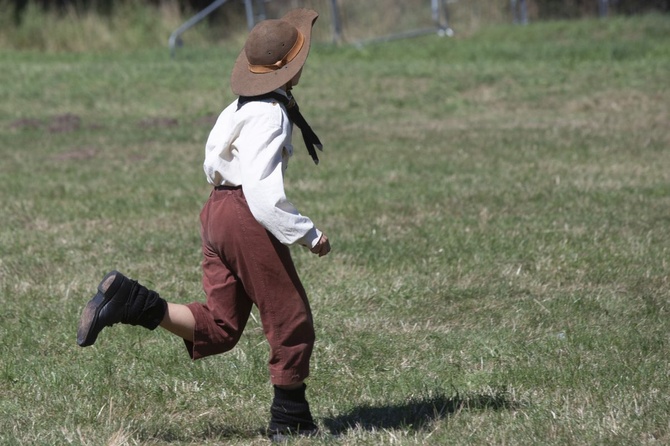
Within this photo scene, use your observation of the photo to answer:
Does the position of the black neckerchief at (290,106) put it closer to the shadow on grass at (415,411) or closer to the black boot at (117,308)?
the black boot at (117,308)

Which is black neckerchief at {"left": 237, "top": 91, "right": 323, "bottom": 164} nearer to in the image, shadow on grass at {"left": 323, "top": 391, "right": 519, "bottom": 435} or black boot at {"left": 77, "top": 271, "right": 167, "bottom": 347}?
black boot at {"left": 77, "top": 271, "right": 167, "bottom": 347}

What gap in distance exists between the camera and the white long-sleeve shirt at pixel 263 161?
3783mm

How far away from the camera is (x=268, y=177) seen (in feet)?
12.4

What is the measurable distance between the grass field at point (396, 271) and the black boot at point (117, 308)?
0.45 meters

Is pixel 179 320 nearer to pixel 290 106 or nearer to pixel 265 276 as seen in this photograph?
pixel 265 276

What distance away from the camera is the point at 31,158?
12.3m

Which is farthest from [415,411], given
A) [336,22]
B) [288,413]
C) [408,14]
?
[408,14]

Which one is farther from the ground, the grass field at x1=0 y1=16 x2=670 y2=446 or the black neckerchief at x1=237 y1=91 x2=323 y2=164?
the black neckerchief at x1=237 y1=91 x2=323 y2=164

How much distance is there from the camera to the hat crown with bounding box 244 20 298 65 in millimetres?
3959

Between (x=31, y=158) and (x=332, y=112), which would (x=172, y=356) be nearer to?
→ (x=31, y=158)

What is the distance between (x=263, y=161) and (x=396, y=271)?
9.91 feet

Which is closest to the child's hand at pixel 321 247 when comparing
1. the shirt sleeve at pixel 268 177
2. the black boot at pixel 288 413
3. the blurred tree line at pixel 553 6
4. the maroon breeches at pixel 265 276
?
the shirt sleeve at pixel 268 177

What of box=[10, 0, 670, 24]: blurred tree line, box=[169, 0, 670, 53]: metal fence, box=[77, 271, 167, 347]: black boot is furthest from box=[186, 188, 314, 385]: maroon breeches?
box=[10, 0, 670, 24]: blurred tree line

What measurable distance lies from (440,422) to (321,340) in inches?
50.3
